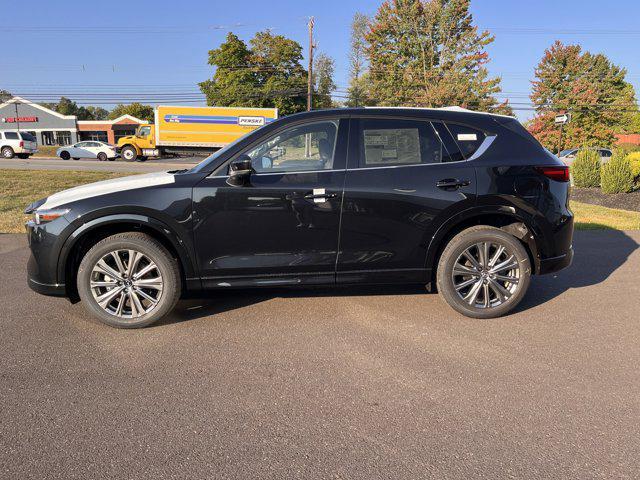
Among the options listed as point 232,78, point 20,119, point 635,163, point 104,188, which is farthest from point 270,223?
point 20,119

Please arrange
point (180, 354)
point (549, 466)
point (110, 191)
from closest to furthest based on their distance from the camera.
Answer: point (549, 466)
point (180, 354)
point (110, 191)

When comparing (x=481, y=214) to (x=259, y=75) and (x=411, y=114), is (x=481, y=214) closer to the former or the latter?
(x=411, y=114)

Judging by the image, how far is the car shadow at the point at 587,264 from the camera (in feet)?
16.8

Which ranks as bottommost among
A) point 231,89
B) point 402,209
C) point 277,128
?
point 402,209

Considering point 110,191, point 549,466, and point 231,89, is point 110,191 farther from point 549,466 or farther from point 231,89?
point 231,89

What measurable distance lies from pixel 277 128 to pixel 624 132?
57.5 metres

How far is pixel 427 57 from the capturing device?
1955 inches

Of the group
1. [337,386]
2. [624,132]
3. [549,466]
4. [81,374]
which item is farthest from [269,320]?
[624,132]

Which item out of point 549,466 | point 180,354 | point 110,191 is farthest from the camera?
point 110,191

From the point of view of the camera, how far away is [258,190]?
3.98 m

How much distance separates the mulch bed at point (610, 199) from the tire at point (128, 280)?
1182cm

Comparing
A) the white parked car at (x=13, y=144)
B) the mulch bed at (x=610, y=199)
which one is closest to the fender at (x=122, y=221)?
the mulch bed at (x=610, y=199)

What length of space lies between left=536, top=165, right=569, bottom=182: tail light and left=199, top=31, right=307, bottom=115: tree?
164ft

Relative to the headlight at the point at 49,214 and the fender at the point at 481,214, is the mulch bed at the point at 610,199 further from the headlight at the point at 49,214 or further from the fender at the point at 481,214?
the headlight at the point at 49,214
